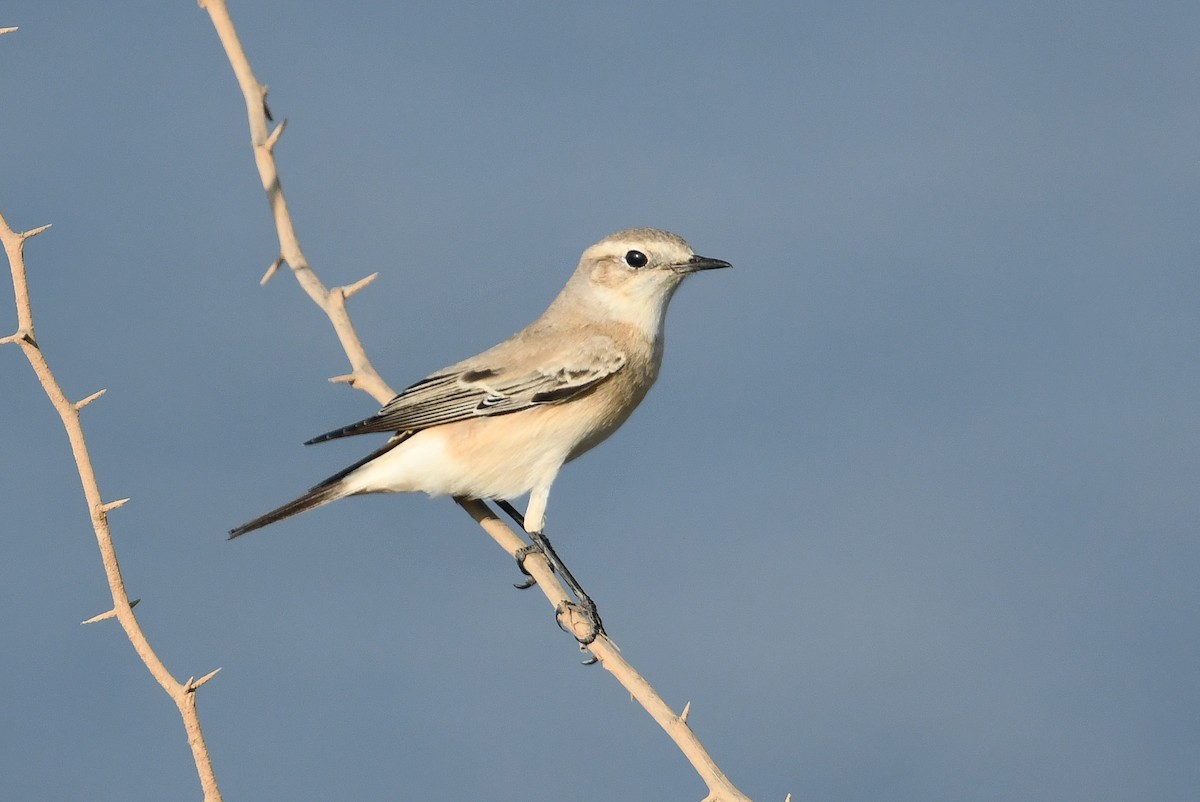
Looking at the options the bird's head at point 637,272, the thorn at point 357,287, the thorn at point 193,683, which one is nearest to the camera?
the thorn at point 193,683

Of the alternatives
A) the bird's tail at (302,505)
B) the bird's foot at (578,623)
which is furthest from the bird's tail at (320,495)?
the bird's foot at (578,623)

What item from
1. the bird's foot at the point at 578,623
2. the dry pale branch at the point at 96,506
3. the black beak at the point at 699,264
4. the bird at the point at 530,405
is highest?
the dry pale branch at the point at 96,506

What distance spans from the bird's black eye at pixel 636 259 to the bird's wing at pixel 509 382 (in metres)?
0.40

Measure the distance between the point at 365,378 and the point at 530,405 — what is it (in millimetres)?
726

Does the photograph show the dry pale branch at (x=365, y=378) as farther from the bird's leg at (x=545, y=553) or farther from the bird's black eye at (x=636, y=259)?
the bird's black eye at (x=636, y=259)

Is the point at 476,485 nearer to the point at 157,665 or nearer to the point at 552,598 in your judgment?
the point at 552,598

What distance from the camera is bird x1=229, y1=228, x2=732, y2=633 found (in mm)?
5195

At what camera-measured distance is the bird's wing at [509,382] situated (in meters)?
5.25

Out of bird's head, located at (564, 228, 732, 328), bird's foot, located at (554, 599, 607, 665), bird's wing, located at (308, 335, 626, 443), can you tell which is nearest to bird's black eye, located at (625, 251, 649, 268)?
bird's head, located at (564, 228, 732, 328)

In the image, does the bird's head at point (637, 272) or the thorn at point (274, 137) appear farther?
the bird's head at point (637, 272)

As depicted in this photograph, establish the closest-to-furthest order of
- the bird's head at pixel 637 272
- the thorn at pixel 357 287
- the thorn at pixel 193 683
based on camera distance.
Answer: the thorn at pixel 193 683 → the thorn at pixel 357 287 → the bird's head at pixel 637 272

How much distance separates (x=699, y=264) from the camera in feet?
18.4

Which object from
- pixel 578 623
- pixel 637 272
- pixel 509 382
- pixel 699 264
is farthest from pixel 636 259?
pixel 578 623

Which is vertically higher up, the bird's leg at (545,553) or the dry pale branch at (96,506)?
the dry pale branch at (96,506)
